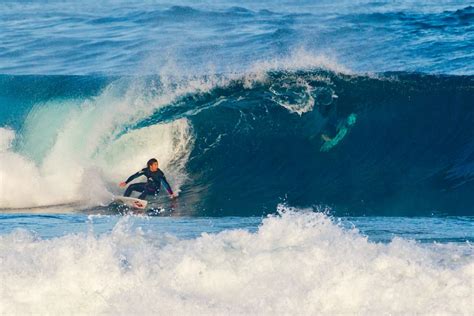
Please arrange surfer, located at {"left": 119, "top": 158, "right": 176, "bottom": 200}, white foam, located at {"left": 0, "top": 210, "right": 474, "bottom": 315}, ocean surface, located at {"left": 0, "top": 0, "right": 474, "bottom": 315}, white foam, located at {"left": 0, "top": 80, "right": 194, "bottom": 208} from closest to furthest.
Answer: white foam, located at {"left": 0, "top": 210, "right": 474, "bottom": 315} → ocean surface, located at {"left": 0, "top": 0, "right": 474, "bottom": 315} → surfer, located at {"left": 119, "top": 158, "right": 176, "bottom": 200} → white foam, located at {"left": 0, "top": 80, "right": 194, "bottom": 208}

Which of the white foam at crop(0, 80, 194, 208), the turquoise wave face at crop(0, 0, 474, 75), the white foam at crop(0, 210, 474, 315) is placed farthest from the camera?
the turquoise wave face at crop(0, 0, 474, 75)

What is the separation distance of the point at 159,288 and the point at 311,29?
21.9 m

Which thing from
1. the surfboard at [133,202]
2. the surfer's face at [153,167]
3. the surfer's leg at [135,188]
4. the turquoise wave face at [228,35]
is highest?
the turquoise wave face at [228,35]

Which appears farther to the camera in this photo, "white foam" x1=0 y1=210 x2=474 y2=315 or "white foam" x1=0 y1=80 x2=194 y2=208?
"white foam" x1=0 y1=80 x2=194 y2=208

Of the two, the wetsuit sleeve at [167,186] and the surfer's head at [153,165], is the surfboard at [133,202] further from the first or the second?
the surfer's head at [153,165]

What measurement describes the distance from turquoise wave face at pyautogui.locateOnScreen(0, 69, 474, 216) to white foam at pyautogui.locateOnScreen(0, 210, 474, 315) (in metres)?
5.20

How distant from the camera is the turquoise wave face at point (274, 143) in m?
15.4

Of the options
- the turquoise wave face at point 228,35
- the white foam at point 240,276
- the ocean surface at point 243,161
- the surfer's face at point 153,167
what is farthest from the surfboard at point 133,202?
the turquoise wave face at point 228,35

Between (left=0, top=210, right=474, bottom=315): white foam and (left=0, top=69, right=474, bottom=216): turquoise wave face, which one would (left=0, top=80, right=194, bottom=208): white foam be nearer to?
(left=0, top=69, right=474, bottom=216): turquoise wave face

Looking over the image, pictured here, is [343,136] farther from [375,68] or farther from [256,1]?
[256,1]

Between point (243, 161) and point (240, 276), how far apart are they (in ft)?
27.3

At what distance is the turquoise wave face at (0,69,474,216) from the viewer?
15438mm

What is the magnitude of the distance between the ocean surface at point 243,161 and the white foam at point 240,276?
2 centimetres

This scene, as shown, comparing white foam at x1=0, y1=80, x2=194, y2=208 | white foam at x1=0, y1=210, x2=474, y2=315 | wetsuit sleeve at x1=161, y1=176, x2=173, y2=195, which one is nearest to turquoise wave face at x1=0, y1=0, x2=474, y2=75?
white foam at x1=0, y1=80, x2=194, y2=208
